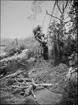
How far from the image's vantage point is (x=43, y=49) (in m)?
10.2

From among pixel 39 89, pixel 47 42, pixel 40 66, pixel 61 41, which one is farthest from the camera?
pixel 47 42

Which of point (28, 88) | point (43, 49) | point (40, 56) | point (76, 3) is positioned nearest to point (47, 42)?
point (43, 49)

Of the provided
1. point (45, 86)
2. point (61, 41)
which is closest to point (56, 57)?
point (61, 41)

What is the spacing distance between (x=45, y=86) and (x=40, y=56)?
5278 millimetres

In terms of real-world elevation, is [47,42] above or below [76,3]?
below

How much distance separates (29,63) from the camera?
32.4 feet

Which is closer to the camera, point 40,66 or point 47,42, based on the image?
point 40,66

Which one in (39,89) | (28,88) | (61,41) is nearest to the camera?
(28,88)

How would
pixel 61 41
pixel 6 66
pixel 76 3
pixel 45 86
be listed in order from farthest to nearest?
1. pixel 61 41
2. pixel 6 66
3. pixel 45 86
4. pixel 76 3

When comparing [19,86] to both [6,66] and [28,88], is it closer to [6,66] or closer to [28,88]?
[28,88]

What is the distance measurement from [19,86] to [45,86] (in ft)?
4.86

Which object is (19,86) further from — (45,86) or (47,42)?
(47,42)

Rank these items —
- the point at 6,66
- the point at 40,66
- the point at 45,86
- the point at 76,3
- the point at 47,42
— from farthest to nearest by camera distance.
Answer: the point at 47,42 → the point at 40,66 → the point at 6,66 → the point at 45,86 → the point at 76,3

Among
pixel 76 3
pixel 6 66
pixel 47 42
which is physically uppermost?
pixel 76 3
